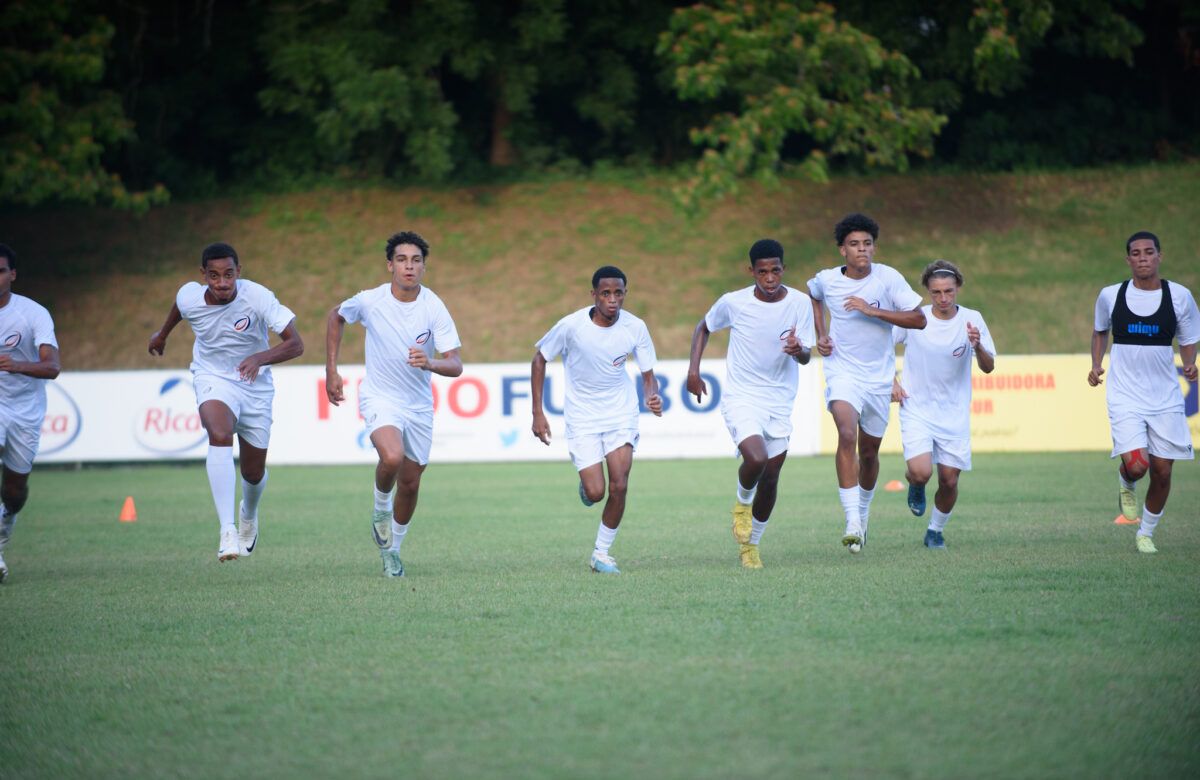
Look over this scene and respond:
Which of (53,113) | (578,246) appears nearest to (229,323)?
(578,246)

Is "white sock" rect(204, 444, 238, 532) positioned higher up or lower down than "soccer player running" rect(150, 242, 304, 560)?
lower down

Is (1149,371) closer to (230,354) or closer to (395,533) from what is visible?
(395,533)

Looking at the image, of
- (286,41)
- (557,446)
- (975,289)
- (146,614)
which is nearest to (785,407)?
(146,614)

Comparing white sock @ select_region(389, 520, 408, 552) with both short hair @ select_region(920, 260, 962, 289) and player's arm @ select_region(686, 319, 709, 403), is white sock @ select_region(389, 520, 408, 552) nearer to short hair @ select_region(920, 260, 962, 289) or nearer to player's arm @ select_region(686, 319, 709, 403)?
player's arm @ select_region(686, 319, 709, 403)

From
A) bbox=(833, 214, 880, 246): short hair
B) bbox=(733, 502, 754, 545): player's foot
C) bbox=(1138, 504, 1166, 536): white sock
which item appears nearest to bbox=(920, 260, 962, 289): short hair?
bbox=(833, 214, 880, 246): short hair

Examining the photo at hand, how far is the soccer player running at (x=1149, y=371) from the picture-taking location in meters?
9.14

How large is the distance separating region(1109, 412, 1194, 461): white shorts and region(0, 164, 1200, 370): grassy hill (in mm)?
19741

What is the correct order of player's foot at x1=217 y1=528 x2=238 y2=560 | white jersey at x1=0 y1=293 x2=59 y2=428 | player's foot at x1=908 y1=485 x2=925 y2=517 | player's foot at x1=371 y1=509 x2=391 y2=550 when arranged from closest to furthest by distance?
player's foot at x1=217 y1=528 x2=238 y2=560 → player's foot at x1=371 y1=509 x2=391 y2=550 → white jersey at x1=0 y1=293 x2=59 y2=428 → player's foot at x1=908 y1=485 x2=925 y2=517

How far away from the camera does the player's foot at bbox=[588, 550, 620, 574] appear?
28.2ft

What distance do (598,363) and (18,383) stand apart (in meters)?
4.40

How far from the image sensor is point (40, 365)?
8820mm

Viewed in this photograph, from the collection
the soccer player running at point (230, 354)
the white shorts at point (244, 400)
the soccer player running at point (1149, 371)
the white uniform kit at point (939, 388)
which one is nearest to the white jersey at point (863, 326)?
the white uniform kit at point (939, 388)

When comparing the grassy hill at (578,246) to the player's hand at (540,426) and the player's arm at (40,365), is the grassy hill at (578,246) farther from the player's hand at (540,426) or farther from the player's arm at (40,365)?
the player's hand at (540,426)

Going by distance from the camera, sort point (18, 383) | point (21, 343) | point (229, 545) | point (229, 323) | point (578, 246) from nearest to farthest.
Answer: point (229, 545)
point (229, 323)
point (21, 343)
point (18, 383)
point (578, 246)
